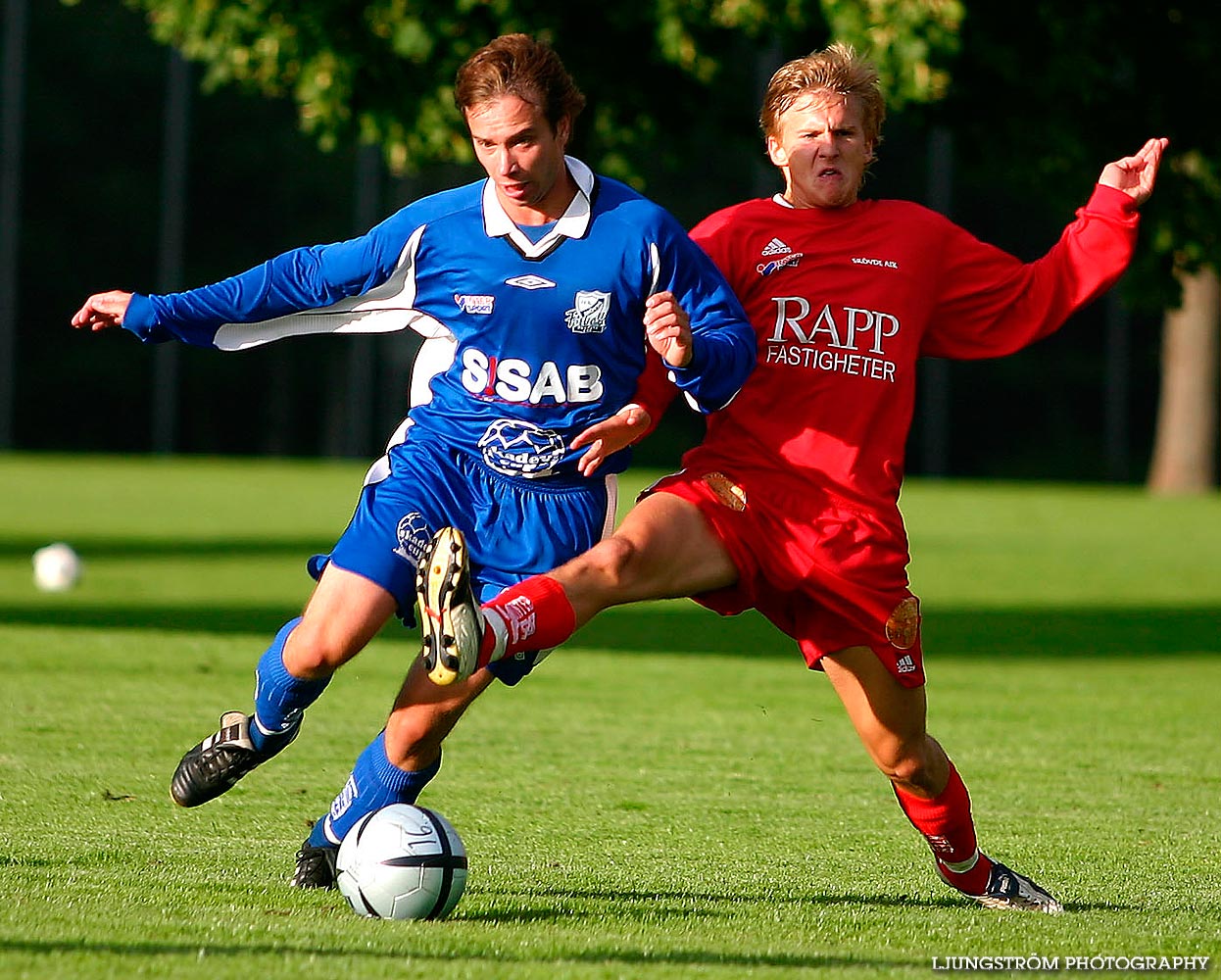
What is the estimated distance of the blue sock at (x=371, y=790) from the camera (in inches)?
206

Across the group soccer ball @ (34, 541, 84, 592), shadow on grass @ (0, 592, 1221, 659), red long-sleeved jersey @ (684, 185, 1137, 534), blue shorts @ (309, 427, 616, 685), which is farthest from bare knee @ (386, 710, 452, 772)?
soccer ball @ (34, 541, 84, 592)

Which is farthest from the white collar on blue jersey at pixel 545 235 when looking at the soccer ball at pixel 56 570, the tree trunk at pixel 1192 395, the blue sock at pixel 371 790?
the tree trunk at pixel 1192 395

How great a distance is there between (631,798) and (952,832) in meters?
1.82

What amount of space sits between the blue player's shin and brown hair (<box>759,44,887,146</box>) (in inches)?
78.9

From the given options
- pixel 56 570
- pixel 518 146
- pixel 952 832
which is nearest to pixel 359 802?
pixel 952 832

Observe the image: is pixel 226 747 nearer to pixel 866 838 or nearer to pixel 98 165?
pixel 866 838

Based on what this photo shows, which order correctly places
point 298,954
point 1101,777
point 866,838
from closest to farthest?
point 298,954, point 866,838, point 1101,777

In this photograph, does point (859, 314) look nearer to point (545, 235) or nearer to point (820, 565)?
point (820, 565)

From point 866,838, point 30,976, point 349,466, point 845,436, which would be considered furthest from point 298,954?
point 349,466

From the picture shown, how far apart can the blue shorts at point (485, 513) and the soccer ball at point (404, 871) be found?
1.59 ft

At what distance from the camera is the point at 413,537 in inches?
192

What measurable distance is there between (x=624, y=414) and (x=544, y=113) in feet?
2.55

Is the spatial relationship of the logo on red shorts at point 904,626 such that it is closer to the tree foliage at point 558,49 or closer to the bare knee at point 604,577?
the bare knee at point 604,577

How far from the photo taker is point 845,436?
514 cm
